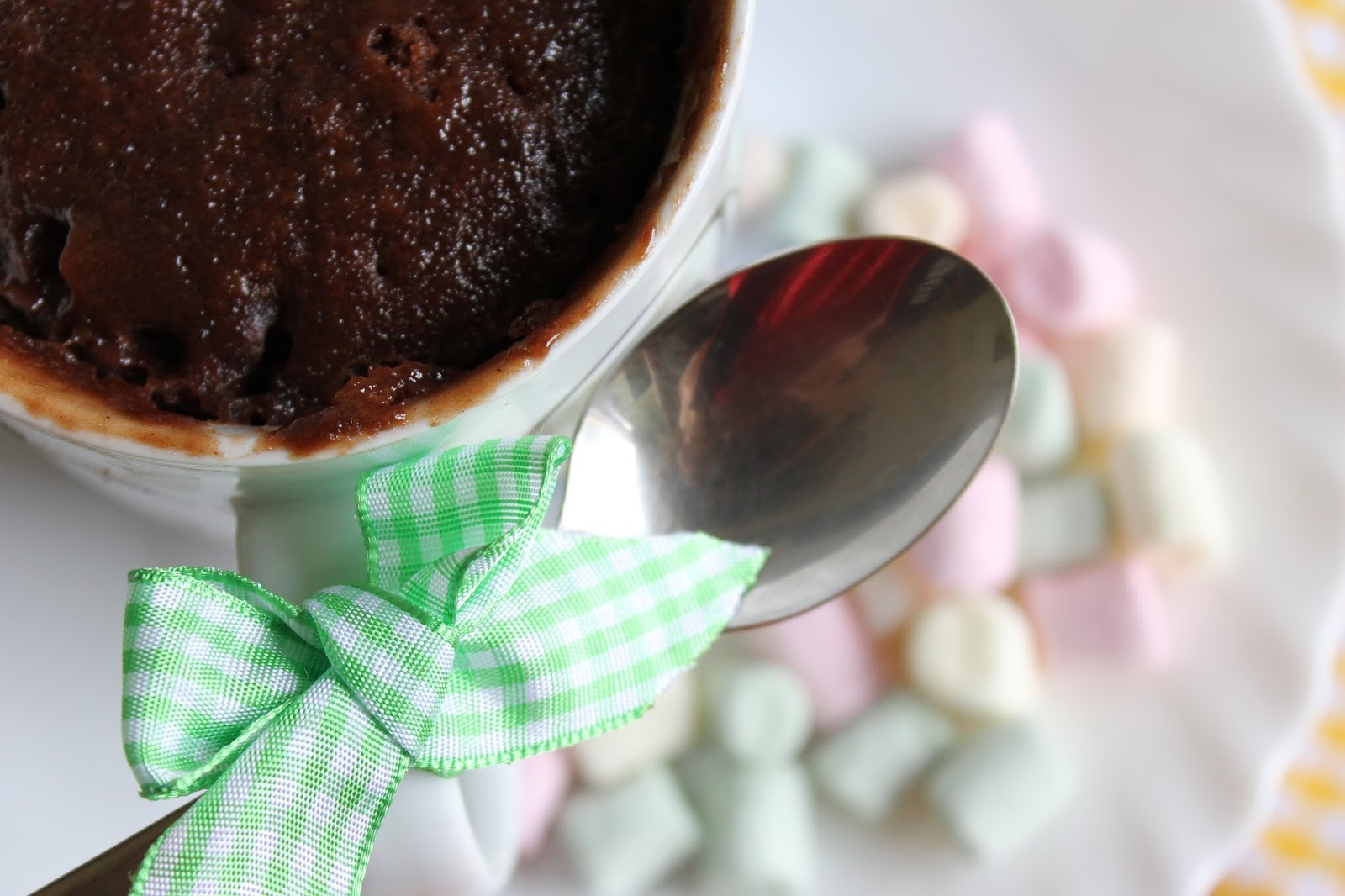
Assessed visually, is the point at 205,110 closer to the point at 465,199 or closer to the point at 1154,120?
the point at 465,199

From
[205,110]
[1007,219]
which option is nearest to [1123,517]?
[1007,219]

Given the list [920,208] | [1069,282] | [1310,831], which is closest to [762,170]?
[920,208]

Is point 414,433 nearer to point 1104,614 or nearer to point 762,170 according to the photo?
point 762,170

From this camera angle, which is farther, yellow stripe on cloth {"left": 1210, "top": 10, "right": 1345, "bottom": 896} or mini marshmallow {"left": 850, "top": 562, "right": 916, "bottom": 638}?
yellow stripe on cloth {"left": 1210, "top": 10, "right": 1345, "bottom": 896}

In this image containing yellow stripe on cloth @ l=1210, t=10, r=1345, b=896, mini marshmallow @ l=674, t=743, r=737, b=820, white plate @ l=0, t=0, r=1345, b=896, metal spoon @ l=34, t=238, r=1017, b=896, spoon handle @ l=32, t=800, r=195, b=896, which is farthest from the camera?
yellow stripe on cloth @ l=1210, t=10, r=1345, b=896

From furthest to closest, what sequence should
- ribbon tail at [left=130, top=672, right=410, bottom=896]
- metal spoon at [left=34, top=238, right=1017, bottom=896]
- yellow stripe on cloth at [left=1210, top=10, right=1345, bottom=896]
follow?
yellow stripe on cloth at [left=1210, top=10, right=1345, bottom=896] < metal spoon at [left=34, top=238, right=1017, bottom=896] < ribbon tail at [left=130, top=672, right=410, bottom=896]

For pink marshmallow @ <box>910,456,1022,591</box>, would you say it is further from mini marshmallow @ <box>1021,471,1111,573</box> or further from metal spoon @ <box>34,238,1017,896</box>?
metal spoon @ <box>34,238,1017,896</box>

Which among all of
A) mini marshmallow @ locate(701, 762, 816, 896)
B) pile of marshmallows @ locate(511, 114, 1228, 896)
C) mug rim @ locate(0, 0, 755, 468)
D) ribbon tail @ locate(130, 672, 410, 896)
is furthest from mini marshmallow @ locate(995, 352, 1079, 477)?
ribbon tail @ locate(130, 672, 410, 896)
